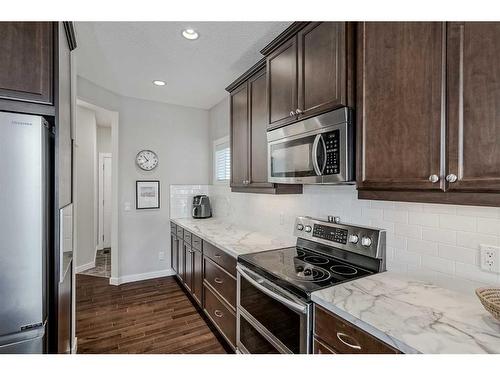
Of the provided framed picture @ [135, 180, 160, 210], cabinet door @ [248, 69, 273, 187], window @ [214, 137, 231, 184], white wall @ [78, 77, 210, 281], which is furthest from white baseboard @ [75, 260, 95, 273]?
cabinet door @ [248, 69, 273, 187]

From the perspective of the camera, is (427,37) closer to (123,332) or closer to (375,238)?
(375,238)

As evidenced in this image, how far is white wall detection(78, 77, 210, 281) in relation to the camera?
3523mm

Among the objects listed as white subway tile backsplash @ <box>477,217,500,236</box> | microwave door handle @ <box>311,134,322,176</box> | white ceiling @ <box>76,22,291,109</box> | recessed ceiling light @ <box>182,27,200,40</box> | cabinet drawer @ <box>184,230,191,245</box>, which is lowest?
cabinet drawer @ <box>184,230,191,245</box>

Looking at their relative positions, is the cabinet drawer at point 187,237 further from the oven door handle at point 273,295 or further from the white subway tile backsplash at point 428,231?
the white subway tile backsplash at point 428,231

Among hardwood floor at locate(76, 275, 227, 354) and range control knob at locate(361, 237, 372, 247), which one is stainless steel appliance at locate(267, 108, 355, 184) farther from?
hardwood floor at locate(76, 275, 227, 354)

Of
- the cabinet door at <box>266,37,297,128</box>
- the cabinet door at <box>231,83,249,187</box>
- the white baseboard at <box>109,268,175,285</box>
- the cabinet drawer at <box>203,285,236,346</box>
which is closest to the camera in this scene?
the cabinet door at <box>266,37,297,128</box>

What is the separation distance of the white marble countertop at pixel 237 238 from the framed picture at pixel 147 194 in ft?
2.58

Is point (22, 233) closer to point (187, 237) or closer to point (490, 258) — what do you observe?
point (187, 237)

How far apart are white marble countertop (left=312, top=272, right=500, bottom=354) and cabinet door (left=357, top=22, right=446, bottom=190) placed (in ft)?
1.63

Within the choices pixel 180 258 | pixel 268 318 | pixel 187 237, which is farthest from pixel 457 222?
pixel 180 258

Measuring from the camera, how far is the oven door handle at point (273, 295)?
1266mm

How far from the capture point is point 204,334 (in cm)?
236

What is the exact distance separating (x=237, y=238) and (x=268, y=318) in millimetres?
966
